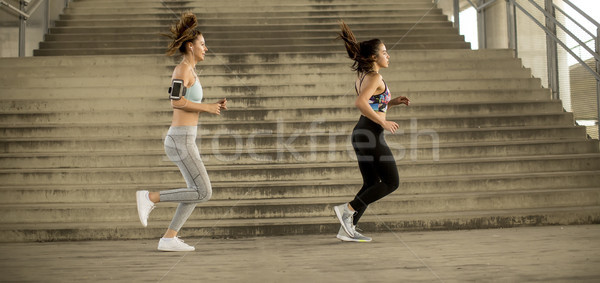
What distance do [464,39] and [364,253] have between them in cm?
682

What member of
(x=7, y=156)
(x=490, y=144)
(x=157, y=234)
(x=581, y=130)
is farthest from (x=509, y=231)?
(x=7, y=156)

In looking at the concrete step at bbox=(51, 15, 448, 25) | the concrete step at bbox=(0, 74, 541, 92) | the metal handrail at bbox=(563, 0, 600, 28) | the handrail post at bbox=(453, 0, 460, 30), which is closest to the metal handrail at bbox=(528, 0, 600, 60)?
the metal handrail at bbox=(563, 0, 600, 28)

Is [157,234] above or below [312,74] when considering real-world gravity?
below

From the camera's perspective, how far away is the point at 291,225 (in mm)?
5219

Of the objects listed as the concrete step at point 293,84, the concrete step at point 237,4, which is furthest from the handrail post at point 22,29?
the concrete step at point 237,4

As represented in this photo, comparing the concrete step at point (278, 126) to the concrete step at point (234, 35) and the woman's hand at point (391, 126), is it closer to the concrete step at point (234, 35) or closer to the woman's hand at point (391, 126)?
the woman's hand at point (391, 126)

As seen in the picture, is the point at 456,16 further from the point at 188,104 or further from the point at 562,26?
the point at 188,104

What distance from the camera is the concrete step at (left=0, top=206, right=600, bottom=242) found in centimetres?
511

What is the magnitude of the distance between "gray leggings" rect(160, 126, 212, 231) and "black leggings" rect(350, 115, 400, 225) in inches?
47.0

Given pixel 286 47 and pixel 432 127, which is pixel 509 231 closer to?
pixel 432 127

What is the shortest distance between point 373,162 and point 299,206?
1.28m

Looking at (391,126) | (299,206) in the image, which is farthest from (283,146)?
(391,126)

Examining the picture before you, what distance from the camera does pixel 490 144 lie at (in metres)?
6.48

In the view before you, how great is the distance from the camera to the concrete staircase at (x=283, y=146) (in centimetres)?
543
